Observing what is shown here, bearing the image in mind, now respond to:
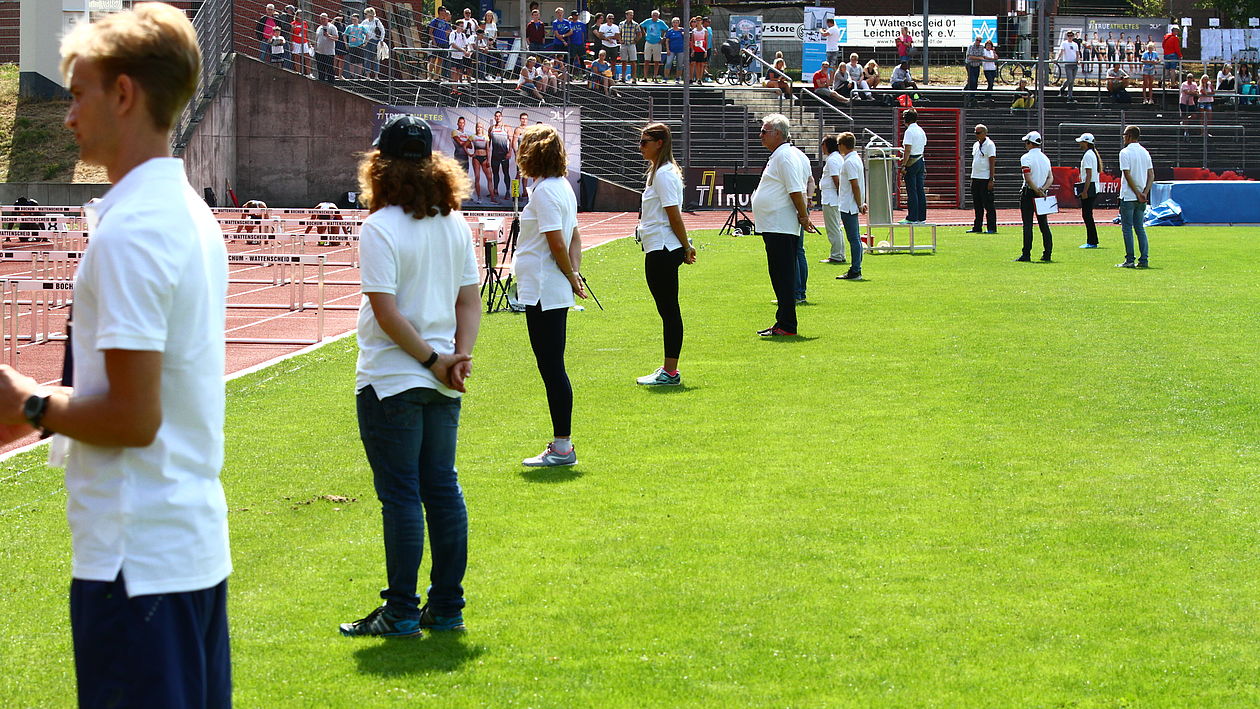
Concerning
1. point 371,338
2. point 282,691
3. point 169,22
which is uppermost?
point 169,22

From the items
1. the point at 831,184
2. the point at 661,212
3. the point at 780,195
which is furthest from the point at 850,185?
the point at 661,212

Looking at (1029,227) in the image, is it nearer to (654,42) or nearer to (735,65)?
(654,42)

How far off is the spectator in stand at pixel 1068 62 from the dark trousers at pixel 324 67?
77.2 feet

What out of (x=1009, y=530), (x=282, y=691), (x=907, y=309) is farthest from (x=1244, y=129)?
(x=282, y=691)

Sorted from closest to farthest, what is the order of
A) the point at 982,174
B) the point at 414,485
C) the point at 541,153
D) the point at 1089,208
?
the point at 414,485, the point at 541,153, the point at 1089,208, the point at 982,174

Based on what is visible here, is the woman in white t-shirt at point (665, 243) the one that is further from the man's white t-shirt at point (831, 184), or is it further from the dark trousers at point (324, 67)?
the dark trousers at point (324, 67)

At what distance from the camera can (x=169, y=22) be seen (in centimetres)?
275

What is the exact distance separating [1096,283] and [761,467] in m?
12.0

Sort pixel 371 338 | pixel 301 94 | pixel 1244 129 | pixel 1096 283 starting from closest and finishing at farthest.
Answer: pixel 371 338 → pixel 1096 283 → pixel 301 94 → pixel 1244 129

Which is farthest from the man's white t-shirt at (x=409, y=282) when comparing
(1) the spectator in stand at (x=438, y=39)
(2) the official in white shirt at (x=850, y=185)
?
(1) the spectator in stand at (x=438, y=39)

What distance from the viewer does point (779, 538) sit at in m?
6.62

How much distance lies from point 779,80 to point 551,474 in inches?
1490

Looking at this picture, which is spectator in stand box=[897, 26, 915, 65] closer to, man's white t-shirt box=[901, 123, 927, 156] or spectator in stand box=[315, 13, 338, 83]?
spectator in stand box=[315, 13, 338, 83]

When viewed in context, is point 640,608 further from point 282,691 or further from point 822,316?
point 822,316
